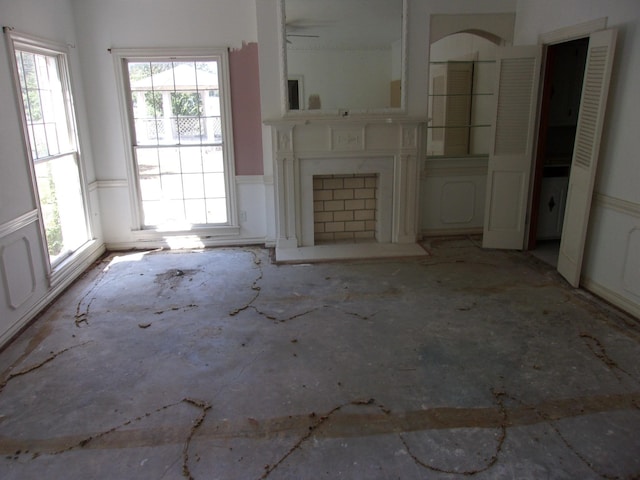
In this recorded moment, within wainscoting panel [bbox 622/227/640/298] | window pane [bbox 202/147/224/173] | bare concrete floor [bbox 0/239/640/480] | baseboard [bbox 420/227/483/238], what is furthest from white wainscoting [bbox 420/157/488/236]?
window pane [bbox 202/147/224/173]

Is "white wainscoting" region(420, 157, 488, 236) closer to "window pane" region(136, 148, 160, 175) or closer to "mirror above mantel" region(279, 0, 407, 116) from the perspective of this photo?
"mirror above mantel" region(279, 0, 407, 116)

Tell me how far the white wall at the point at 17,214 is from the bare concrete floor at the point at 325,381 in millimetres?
204

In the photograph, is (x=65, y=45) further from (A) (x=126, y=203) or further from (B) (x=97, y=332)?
(B) (x=97, y=332)

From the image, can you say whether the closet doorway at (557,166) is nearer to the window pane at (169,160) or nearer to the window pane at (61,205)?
the window pane at (169,160)

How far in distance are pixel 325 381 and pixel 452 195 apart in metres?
3.51

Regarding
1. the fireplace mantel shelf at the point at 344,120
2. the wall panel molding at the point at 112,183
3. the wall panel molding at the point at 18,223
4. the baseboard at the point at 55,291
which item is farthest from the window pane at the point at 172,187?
the wall panel molding at the point at 18,223

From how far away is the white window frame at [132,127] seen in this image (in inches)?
200

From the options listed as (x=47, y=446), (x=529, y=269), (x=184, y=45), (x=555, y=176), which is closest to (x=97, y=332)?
(x=47, y=446)

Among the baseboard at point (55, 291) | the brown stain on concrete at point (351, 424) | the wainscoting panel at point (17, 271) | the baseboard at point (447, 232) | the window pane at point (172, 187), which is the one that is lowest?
the brown stain on concrete at point (351, 424)

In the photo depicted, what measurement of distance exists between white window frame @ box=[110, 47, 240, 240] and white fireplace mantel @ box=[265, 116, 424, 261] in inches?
23.2

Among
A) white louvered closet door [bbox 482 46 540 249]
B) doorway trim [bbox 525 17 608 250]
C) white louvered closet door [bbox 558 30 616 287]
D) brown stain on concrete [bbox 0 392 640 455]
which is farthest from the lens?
white louvered closet door [bbox 482 46 540 249]

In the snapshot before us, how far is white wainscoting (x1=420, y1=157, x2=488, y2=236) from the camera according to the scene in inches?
223

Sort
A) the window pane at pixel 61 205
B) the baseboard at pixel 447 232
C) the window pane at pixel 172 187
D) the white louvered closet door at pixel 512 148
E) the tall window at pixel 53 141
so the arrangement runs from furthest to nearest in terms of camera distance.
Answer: the baseboard at pixel 447 232
the window pane at pixel 172 187
the white louvered closet door at pixel 512 148
the window pane at pixel 61 205
the tall window at pixel 53 141

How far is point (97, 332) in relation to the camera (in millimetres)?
3619
